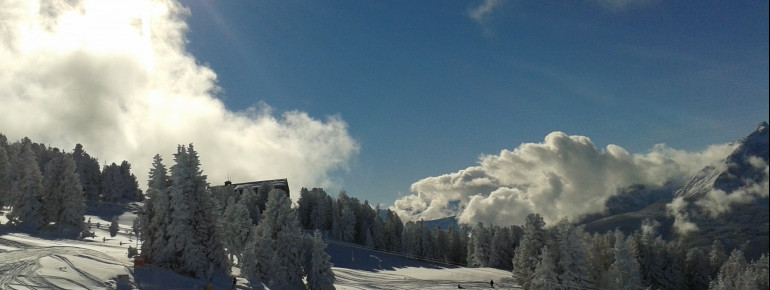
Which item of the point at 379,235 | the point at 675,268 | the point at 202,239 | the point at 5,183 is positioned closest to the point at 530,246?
the point at 202,239

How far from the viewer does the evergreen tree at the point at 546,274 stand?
6925 cm

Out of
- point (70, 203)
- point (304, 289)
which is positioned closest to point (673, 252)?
point (304, 289)

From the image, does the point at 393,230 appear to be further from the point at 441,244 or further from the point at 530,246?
the point at 530,246

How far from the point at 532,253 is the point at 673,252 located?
53965 mm

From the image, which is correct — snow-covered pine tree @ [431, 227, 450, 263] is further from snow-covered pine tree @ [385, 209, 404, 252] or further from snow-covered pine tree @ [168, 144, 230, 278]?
snow-covered pine tree @ [168, 144, 230, 278]

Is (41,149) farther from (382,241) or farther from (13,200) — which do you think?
(382,241)

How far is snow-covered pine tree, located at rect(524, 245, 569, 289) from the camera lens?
69.2 meters

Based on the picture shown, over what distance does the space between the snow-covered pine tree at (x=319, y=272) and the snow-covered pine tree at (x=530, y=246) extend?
29623 millimetres

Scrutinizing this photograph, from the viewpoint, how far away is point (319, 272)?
2446 inches

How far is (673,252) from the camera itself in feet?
368

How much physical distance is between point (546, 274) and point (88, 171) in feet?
389

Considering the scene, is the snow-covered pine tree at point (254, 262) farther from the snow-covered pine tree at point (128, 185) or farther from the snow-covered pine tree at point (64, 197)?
the snow-covered pine tree at point (128, 185)

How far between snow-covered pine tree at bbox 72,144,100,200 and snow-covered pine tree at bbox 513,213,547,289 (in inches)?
4234

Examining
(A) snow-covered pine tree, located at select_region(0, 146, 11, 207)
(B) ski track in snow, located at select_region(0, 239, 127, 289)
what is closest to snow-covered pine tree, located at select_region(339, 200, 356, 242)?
(A) snow-covered pine tree, located at select_region(0, 146, 11, 207)
